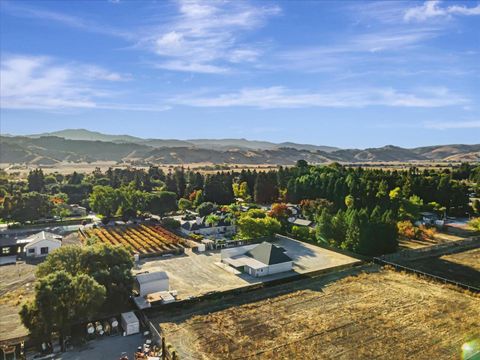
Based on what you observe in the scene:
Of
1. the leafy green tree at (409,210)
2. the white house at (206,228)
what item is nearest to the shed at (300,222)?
the white house at (206,228)

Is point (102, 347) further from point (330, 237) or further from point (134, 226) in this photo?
point (134, 226)

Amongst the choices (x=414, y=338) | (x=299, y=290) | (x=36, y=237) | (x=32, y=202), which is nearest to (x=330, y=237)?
(x=299, y=290)

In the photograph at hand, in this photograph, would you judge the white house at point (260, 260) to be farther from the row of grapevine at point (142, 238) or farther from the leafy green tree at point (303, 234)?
the leafy green tree at point (303, 234)

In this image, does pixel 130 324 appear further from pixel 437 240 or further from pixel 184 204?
pixel 184 204

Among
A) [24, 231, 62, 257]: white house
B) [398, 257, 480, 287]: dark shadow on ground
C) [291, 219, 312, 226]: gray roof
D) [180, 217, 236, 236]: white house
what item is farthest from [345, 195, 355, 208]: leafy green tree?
[24, 231, 62, 257]: white house

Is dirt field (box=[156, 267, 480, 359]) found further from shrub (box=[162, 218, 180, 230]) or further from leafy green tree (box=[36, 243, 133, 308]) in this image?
shrub (box=[162, 218, 180, 230])

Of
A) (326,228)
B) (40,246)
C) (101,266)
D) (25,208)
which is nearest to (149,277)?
(101,266)

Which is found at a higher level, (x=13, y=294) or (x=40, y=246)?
(x=40, y=246)
